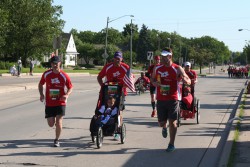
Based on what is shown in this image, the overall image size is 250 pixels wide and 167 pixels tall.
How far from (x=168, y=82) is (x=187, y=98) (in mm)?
4246

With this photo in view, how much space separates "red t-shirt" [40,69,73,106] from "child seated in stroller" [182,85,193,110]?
15.0 feet

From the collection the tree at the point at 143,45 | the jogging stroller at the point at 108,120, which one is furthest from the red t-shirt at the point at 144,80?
the tree at the point at 143,45

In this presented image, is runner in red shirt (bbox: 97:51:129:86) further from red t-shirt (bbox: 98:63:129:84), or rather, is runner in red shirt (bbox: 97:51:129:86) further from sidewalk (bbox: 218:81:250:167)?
sidewalk (bbox: 218:81:250:167)

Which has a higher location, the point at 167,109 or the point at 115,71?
the point at 115,71

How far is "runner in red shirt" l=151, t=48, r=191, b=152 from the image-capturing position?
8602 mm

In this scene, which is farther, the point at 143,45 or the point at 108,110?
the point at 143,45

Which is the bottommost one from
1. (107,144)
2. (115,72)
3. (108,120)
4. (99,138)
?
(107,144)

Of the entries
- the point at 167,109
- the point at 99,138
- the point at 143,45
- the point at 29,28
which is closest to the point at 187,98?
the point at 167,109

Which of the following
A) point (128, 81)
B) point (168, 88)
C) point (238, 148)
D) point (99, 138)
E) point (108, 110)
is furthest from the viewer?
point (128, 81)

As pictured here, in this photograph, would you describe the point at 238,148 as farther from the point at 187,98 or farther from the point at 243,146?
the point at 187,98

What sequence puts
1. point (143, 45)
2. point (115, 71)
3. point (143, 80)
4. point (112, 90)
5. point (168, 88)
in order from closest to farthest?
point (168, 88) → point (112, 90) → point (115, 71) → point (143, 80) → point (143, 45)

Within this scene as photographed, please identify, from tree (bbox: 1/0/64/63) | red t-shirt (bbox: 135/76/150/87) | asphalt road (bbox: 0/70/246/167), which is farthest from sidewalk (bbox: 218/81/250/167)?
tree (bbox: 1/0/64/63)

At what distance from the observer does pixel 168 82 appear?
28.5ft

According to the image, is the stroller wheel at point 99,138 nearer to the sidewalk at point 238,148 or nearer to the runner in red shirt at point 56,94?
the runner in red shirt at point 56,94
